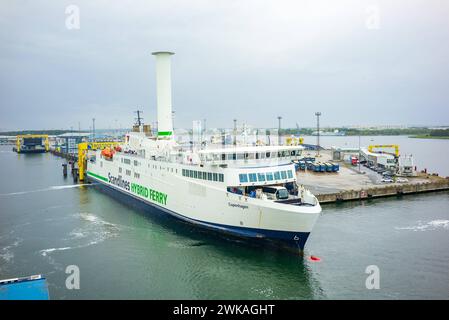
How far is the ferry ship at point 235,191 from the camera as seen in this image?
23609mm

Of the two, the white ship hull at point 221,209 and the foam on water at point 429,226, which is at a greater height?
the white ship hull at point 221,209

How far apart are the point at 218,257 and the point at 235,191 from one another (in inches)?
180

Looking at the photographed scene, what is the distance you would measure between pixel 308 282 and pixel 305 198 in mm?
5941

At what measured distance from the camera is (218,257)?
24.2 meters

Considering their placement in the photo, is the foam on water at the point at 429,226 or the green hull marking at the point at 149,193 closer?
the foam on water at the point at 429,226

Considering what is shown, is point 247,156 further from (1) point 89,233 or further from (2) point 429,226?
(2) point 429,226

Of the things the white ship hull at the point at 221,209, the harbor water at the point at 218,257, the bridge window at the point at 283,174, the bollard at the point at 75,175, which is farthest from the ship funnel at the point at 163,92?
the bollard at the point at 75,175

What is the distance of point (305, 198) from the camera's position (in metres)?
25.0

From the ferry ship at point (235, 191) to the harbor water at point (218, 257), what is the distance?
1298 mm

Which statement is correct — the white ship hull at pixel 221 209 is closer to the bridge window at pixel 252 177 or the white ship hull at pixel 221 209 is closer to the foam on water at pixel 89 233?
the bridge window at pixel 252 177

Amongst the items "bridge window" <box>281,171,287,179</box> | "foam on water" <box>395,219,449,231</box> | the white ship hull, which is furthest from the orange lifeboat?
"foam on water" <box>395,219,449,231</box>

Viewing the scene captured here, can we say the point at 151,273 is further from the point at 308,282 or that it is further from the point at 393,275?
the point at 393,275

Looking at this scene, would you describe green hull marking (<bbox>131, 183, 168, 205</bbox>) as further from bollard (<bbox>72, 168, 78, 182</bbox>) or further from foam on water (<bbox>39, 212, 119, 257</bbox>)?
bollard (<bbox>72, 168, 78, 182</bbox>)

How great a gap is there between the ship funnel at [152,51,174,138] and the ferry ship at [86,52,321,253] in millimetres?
3340
